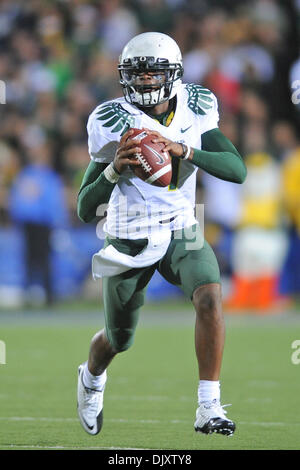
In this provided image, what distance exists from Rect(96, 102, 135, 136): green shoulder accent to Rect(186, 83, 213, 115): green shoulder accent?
30 centimetres

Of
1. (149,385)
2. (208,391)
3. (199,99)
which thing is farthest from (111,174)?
(149,385)

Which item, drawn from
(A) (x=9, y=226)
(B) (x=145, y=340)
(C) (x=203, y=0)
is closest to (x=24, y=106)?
(A) (x=9, y=226)

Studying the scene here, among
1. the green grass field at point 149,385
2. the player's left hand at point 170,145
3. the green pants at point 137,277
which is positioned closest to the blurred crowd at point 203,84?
the green grass field at point 149,385

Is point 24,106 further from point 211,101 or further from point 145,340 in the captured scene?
point 211,101

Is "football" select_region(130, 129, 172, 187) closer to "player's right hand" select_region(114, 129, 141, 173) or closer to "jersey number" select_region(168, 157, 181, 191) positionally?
"player's right hand" select_region(114, 129, 141, 173)

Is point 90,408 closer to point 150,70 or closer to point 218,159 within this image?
point 218,159

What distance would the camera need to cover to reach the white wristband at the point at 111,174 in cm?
490

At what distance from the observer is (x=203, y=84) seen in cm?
1266

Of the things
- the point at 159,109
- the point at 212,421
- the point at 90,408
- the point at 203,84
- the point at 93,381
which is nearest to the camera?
the point at 212,421

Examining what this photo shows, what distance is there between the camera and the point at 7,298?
39.3 feet

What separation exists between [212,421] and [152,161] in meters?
1.16

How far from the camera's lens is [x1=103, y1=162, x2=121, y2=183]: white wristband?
16.1ft

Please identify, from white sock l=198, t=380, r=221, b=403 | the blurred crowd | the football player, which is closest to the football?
the football player

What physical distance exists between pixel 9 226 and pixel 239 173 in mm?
7224
